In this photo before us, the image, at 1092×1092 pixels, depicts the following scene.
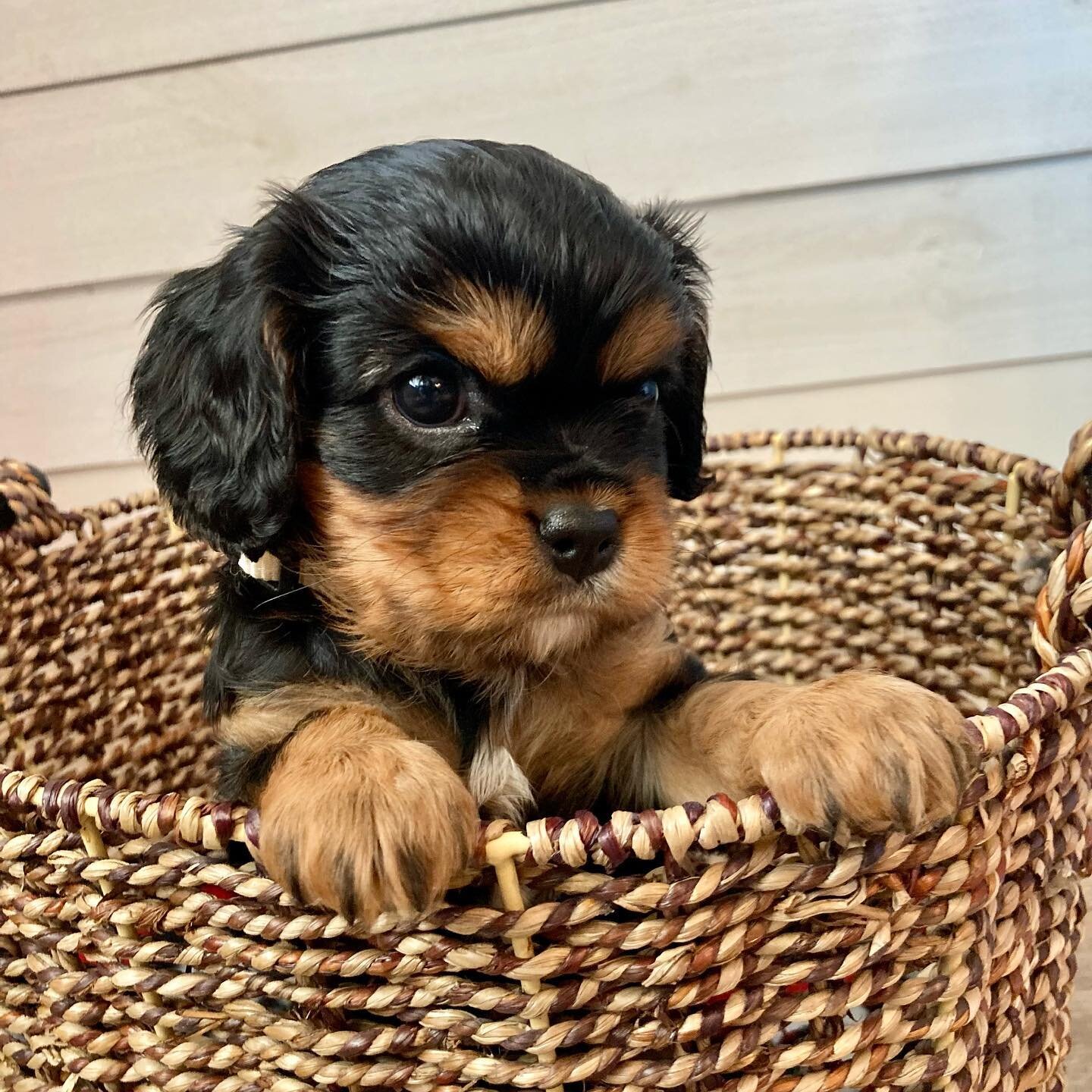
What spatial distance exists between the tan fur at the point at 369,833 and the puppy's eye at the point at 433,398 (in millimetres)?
380

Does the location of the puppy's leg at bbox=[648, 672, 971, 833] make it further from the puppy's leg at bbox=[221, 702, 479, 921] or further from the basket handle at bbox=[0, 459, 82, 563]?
the basket handle at bbox=[0, 459, 82, 563]

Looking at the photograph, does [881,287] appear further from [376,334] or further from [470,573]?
[470,573]

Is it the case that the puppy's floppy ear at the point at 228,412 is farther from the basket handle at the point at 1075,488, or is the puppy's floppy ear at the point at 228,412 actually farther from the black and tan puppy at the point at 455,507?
the basket handle at the point at 1075,488

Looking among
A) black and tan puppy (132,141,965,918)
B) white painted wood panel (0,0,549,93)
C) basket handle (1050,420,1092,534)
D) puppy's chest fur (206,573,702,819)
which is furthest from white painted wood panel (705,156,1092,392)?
puppy's chest fur (206,573,702,819)

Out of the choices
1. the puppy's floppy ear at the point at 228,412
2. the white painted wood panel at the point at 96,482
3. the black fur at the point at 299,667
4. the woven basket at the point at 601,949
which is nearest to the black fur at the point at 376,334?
the puppy's floppy ear at the point at 228,412

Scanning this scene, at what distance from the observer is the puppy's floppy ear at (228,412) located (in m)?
1.10

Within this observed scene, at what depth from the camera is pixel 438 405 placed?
110 centimetres

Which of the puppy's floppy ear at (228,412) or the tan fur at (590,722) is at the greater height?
the puppy's floppy ear at (228,412)

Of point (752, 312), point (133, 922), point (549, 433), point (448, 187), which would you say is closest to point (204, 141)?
point (752, 312)

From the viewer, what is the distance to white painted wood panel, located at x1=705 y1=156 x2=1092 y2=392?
2.36 metres

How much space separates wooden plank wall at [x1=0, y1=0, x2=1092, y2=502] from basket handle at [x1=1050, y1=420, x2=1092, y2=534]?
3.30 feet

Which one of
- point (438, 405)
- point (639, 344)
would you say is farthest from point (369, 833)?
point (639, 344)

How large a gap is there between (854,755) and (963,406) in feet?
6.21

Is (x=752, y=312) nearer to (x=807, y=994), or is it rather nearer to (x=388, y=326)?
(x=388, y=326)
